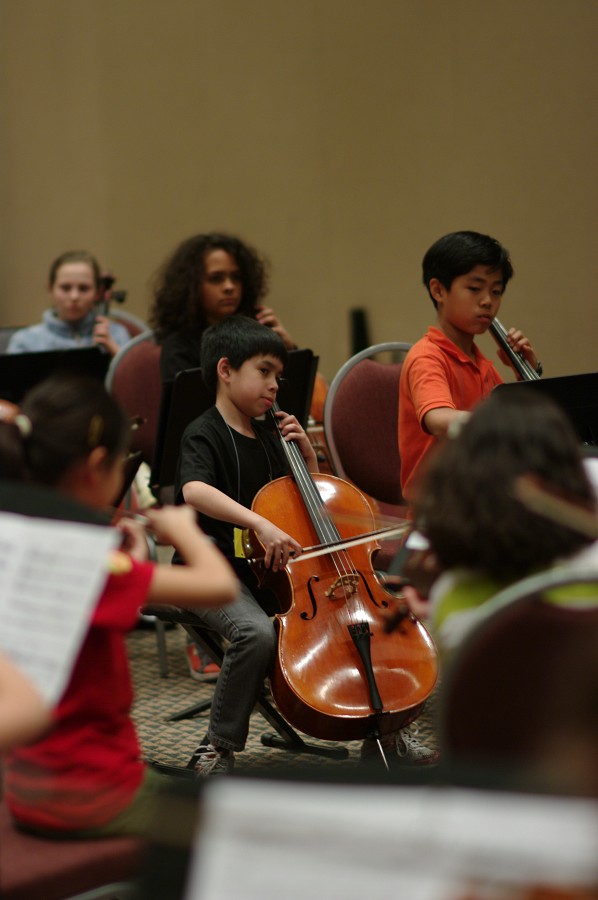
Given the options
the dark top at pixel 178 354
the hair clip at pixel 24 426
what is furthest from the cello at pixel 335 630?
the dark top at pixel 178 354

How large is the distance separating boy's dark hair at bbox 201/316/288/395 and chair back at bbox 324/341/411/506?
1.39 ft

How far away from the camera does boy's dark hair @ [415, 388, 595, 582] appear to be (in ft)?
3.47

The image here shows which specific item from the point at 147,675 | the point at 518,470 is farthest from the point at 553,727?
the point at 147,675

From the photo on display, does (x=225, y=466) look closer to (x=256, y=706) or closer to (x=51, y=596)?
(x=256, y=706)

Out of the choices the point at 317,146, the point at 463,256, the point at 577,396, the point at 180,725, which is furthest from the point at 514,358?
the point at 317,146

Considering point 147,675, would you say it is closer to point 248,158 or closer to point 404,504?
point 404,504

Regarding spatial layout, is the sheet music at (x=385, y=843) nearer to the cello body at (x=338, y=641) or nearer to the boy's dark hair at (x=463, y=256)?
the cello body at (x=338, y=641)

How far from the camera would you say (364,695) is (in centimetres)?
185

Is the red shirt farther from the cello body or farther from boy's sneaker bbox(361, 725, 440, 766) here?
boy's sneaker bbox(361, 725, 440, 766)

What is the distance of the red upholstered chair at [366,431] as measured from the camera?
8.70 feet

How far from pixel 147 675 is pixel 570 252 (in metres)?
1.85

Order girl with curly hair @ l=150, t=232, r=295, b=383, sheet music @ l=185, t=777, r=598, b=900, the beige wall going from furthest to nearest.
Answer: the beige wall → girl with curly hair @ l=150, t=232, r=295, b=383 → sheet music @ l=185, t=777, r=598, b=900

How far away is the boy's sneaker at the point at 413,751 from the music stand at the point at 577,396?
26.8 inches

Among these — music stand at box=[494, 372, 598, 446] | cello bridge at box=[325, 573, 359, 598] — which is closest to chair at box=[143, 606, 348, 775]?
cello bridge at box=[325, 573, 359, 598]
